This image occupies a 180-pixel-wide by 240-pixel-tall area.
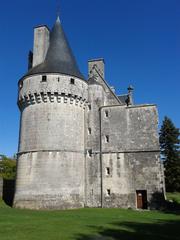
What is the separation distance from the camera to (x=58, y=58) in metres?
23.0

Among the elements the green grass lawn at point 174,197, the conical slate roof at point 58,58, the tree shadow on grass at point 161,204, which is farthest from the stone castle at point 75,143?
the green grass lawn at point 174,197

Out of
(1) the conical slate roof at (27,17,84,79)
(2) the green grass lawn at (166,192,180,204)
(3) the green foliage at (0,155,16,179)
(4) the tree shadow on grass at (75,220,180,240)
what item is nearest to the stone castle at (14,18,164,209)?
(1) the conical slate roof at (27,17,84,79)

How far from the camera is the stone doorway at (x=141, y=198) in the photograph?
69.3 ft

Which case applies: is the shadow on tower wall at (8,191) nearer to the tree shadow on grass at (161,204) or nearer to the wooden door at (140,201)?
the wooden door at (140,201)

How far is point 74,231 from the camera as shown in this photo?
→ 10461mm

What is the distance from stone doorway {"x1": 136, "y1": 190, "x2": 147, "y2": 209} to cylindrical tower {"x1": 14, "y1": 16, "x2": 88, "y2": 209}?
4.37 m

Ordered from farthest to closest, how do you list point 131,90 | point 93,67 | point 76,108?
point 131,90, point 93,67, point 76,108

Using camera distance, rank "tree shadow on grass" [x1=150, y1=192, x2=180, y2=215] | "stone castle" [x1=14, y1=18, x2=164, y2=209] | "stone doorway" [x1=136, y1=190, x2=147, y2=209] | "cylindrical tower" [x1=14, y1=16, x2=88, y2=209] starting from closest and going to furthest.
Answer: "cylindrical tower" [x1=14, y1=16, x2=88, y2=209] < "stone castle" [x1=14, y1=18, x2=164, y2=209] < "tree shadow on grass" [x1=150, y1=192, x2=180, y2=215] < "stone doorway" [x1=136, y1=190, x2=147, y2=209]

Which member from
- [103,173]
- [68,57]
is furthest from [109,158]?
[68,57]

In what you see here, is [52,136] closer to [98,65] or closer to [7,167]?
[98,65]

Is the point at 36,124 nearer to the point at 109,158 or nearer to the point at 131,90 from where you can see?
the point at 109,158

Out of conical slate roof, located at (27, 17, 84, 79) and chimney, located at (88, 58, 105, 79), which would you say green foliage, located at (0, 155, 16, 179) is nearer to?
chimney, located at (88, 58, 105, 79)

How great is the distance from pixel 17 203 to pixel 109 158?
311 inches

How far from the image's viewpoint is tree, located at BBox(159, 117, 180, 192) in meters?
33.0
